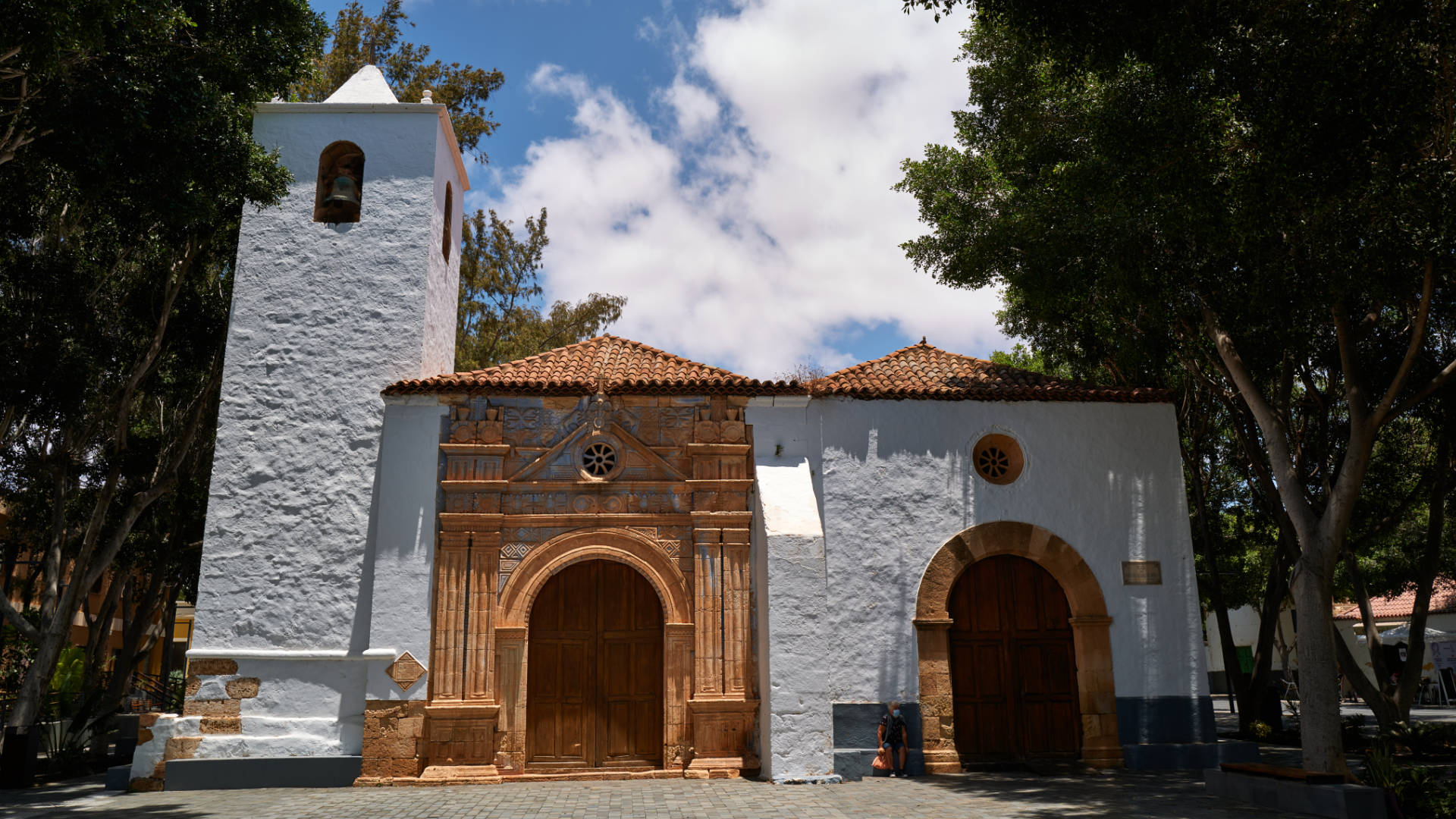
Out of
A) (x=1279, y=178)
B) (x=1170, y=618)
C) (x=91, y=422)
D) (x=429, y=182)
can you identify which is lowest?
(x=1170, y=618)

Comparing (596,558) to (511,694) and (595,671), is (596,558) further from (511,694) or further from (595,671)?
(511,694)

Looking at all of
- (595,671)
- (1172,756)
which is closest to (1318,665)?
(1172,756)

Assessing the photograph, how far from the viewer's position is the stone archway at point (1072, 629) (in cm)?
1112

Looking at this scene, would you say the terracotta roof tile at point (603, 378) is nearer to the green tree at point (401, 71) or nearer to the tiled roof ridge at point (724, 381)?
the tiled roof ridge at point (724, 381)

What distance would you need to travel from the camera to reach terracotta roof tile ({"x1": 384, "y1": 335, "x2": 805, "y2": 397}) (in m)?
11.6

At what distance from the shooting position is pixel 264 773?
10.5 metres

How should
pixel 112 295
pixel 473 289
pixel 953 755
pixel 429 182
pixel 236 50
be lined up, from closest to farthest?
pixel 236 50
pixel 953 755
pixel 429 182
pixel 112 295
pixel 473 289

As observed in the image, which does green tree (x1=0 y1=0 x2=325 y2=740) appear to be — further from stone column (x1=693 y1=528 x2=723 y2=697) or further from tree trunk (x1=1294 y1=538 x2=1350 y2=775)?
tree trunk (x1=1294 y1=538 x2=1350 y2=775)

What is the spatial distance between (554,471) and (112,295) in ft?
25.4

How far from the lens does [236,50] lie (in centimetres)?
906

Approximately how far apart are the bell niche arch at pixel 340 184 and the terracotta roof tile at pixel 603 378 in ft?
9.15

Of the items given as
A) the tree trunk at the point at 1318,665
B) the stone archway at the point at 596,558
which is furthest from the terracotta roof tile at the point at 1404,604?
the stone archway at the point at 596,558

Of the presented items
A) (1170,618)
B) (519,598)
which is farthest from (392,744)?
(1170,618)

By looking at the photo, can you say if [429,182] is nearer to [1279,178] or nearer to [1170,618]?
[1279,178]
